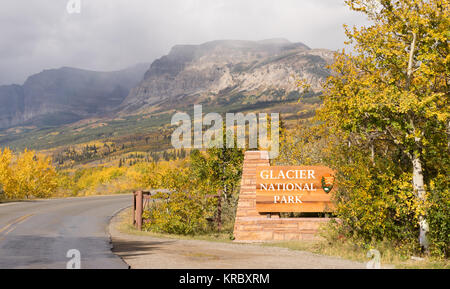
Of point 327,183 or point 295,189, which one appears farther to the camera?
point 295,189

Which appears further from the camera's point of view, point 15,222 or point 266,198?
point 15,222

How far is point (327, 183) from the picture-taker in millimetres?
16875

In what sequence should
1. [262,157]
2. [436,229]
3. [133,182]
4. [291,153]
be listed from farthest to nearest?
[133,182], [291,153], [262,157], [436,229]

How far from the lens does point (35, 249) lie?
41.5 feet

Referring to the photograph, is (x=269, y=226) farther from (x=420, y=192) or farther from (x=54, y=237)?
(x=54, y=237)

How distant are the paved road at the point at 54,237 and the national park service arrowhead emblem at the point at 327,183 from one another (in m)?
8.48

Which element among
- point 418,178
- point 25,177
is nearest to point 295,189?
point 418,178

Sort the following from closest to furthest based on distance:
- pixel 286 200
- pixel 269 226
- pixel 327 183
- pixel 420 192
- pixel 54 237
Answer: pixel 420 192 → pixel 54 237 → pixel 269 226 → pixel 327 183 → pixel 286 200

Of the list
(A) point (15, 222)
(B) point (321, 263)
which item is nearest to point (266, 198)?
(B) point (321, 263)

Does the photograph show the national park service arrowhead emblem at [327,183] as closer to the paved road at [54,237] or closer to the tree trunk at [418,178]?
the tree trunk at [418,178]

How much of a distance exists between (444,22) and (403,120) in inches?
125

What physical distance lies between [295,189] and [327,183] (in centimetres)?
129

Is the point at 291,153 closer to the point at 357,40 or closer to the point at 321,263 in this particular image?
the point at 357,40

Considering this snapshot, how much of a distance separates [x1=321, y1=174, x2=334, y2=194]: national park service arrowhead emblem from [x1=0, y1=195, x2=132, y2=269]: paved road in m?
8.48
